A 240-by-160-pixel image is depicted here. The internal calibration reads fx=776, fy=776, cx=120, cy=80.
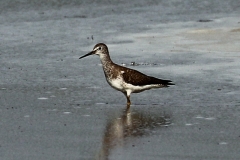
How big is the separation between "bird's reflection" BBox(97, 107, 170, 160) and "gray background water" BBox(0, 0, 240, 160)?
0.01 metres

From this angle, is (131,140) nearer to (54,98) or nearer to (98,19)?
(54,98)

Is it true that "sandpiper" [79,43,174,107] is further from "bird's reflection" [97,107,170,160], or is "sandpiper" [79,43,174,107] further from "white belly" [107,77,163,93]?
"bird's reflection" [97,107,170,160]

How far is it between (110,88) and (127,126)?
7.92 ft

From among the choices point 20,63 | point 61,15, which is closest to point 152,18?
point 61,15

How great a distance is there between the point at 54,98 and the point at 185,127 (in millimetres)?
2319

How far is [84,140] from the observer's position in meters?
8.36

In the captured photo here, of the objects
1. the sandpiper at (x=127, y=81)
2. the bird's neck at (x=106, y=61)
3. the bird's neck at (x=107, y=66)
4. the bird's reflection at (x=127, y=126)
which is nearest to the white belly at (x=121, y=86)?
the sandpiper at (x=127, y=81)

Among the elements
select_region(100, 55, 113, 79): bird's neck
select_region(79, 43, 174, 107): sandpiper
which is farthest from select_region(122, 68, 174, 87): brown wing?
select_region(100, 55, 113, 79): bird's neck

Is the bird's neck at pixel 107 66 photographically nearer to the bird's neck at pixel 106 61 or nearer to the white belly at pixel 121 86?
the bird's neck at pixel 106 61

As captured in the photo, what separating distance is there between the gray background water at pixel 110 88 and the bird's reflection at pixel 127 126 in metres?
0.01

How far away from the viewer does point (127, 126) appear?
29.7 feet

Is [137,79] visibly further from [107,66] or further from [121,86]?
[107,66]

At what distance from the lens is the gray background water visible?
26.9 ft

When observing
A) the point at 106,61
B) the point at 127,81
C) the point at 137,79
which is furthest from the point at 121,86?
the point at 106,61
